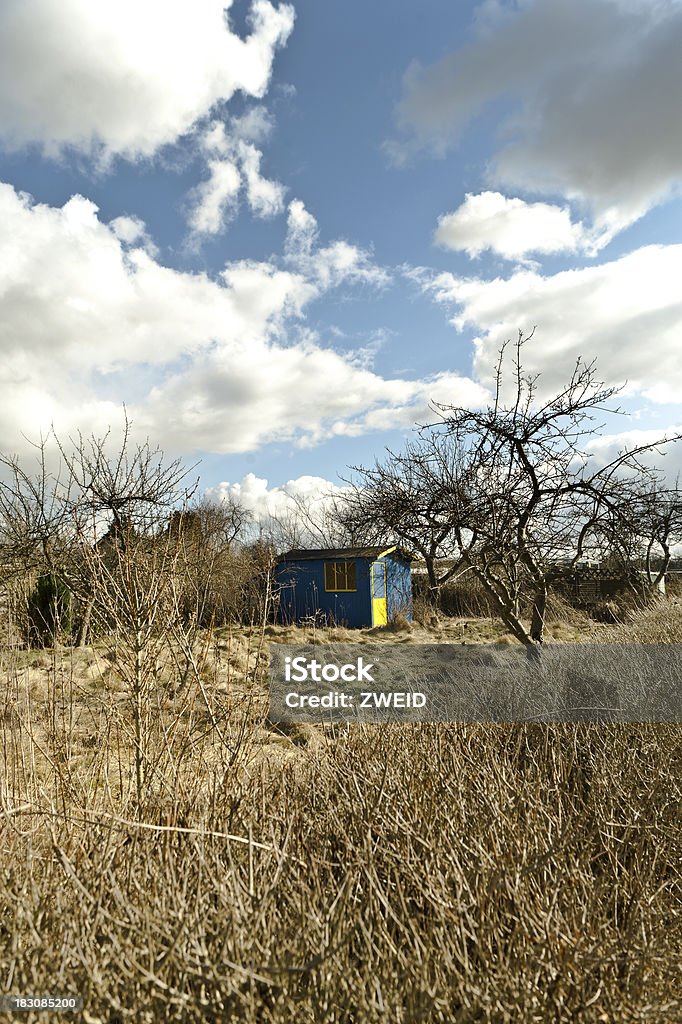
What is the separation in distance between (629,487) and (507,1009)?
15.3 feet

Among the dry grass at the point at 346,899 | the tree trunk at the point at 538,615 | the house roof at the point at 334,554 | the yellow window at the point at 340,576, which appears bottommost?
the dry grass at the point at 346,899

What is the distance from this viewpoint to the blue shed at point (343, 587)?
62.2 ft

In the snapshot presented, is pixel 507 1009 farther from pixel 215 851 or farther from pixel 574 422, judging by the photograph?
pixel 574 422

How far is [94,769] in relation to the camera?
10.9 feet

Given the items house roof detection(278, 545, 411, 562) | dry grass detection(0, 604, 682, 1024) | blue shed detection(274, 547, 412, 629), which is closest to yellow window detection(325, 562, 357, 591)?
blue shed detection(274, 547, 412, 629)

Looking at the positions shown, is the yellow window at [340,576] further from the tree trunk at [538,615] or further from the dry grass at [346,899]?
the dry grass at [346,899]

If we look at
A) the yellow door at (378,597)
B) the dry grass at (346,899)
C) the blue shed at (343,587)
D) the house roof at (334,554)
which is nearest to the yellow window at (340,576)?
the blue shed at (343,587)

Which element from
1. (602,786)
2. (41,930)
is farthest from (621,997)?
(41,930)

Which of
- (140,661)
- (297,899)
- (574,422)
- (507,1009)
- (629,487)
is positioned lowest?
(507,1009)

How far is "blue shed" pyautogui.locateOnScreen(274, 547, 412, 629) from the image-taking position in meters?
19.0

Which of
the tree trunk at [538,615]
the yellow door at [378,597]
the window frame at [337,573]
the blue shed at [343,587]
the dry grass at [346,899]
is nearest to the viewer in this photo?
the dry grass at [346,899]

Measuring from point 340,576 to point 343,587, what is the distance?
0.36 meters

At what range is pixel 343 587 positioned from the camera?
19.4m

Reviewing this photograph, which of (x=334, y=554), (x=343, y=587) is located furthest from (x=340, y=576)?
(x=334, y=554)
